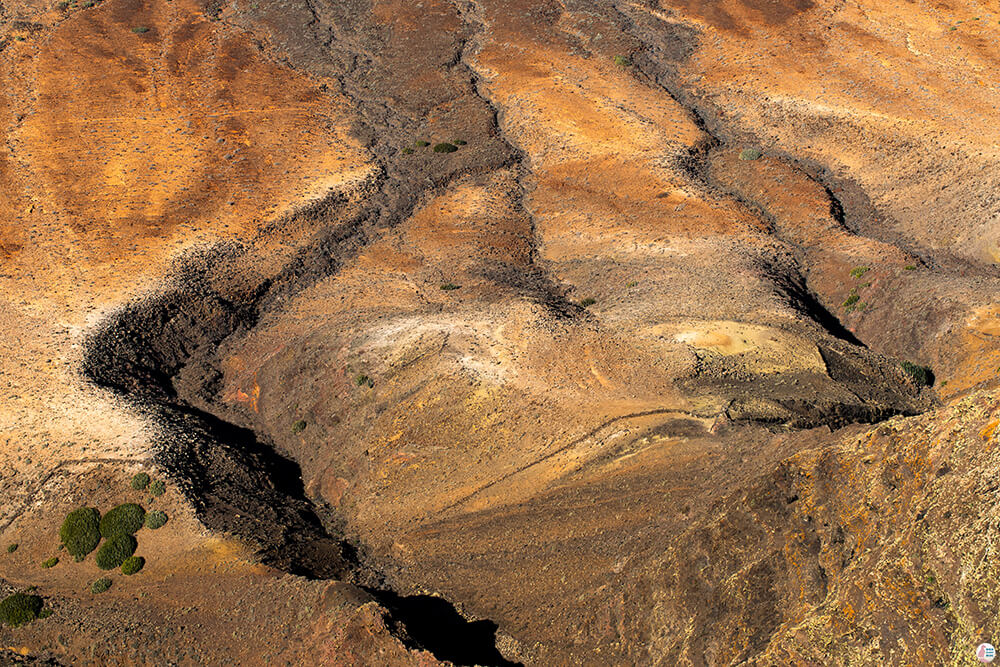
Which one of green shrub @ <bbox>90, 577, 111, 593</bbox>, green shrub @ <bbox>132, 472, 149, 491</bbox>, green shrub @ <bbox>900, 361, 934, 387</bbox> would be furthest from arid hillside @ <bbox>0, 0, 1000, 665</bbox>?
green shrub @ <bbox>132, 472, 149, 491</bbox>

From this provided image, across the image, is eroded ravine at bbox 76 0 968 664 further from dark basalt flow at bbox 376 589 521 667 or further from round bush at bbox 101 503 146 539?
round bush at bbox 101 503 146 539

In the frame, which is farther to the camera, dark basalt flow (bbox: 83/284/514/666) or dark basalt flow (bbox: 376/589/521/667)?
dark basalt flow (bbox: 83/284/514/666)

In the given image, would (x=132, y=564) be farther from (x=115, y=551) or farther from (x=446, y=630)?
(x=446, y=630)

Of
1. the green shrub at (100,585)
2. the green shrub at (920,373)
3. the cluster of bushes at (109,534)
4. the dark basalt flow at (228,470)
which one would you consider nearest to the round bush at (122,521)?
the cluster of bushes at (109,534)

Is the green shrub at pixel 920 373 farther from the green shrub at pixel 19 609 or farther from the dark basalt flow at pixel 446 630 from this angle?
the green shrub at pixel 19 609

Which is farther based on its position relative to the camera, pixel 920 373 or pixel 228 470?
pixel 920 373

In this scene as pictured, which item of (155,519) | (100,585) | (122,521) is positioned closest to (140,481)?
(122,521)

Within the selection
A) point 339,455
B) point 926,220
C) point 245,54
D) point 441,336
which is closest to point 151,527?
point 339,455
